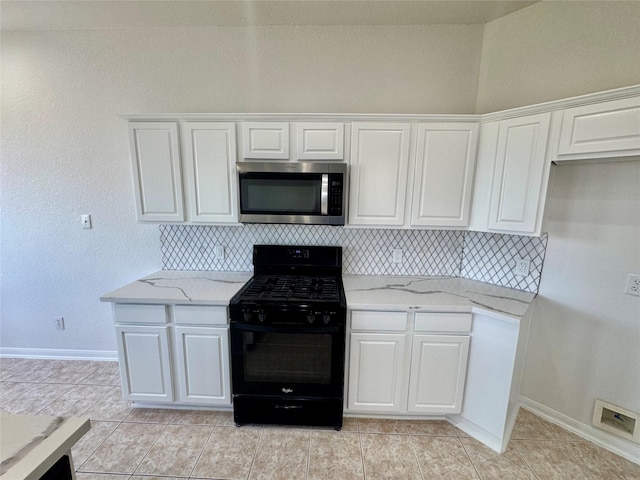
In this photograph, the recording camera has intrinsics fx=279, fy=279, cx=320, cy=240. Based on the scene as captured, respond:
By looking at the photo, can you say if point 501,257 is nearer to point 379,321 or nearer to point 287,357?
point 379,321

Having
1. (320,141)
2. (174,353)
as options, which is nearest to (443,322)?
(320,141)

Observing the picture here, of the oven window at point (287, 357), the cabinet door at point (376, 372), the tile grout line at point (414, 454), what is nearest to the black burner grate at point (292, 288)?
the oven window at point (287, 357)

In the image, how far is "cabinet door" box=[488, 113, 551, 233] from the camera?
A: 165 cm

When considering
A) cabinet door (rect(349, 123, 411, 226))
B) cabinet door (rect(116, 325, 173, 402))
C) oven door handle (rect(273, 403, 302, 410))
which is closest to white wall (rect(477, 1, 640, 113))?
cabinet door (rect(349, 123, 411, 226))

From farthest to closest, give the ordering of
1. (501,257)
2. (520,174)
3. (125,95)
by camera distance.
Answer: (125,95) < (501,257) < (520,174)

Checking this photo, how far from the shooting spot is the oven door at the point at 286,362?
5.88 feet

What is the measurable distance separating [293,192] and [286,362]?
3.73ft

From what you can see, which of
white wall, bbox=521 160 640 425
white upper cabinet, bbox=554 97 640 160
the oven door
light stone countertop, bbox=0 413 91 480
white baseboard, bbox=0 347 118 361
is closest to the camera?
light stone countertop, bbox=0 413 91 480

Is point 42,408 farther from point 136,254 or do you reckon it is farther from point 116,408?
point 136,254

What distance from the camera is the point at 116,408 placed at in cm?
209

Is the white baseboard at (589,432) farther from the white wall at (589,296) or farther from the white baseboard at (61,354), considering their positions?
the white baseboard at (61,354)

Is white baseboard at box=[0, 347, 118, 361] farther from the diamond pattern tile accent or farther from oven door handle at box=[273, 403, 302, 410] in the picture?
the diamond pattern tile accent

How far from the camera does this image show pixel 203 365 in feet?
6.25

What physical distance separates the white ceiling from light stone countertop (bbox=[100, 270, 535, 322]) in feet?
6.31
